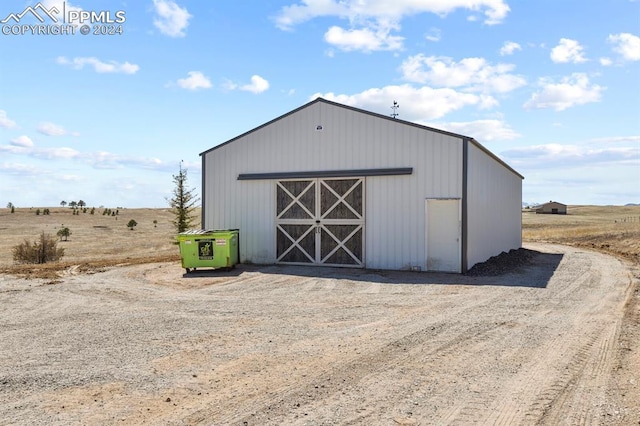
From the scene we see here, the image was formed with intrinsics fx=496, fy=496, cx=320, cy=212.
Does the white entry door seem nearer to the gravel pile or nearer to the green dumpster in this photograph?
the gravel pile

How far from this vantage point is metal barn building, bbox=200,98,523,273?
13.9 m

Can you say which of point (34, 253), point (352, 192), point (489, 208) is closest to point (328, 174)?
point (352, 192)

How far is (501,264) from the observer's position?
51.7ft

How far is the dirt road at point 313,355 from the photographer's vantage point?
441cm

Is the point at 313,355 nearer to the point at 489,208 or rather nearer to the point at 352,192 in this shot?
the point at 352,192

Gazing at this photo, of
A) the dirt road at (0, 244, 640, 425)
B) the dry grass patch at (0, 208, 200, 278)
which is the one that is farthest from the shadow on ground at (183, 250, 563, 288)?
the dry grass patch at (0, 208, 200, 278)

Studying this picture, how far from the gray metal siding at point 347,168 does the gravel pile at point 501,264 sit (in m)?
1.66

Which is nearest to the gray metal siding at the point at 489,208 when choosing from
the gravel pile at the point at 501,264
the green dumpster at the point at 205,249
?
the gravel pile at the point at 501,264

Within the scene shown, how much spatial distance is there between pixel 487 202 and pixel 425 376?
12.5 meters

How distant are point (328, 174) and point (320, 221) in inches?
58.2

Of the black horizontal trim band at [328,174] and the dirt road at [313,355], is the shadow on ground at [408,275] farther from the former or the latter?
the black horizontal trim band at [328,174]

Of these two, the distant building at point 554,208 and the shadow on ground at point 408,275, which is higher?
the distant building at point 554,208

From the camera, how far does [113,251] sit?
2483 cm

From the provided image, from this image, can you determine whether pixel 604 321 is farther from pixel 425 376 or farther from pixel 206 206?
pixel 206 206
